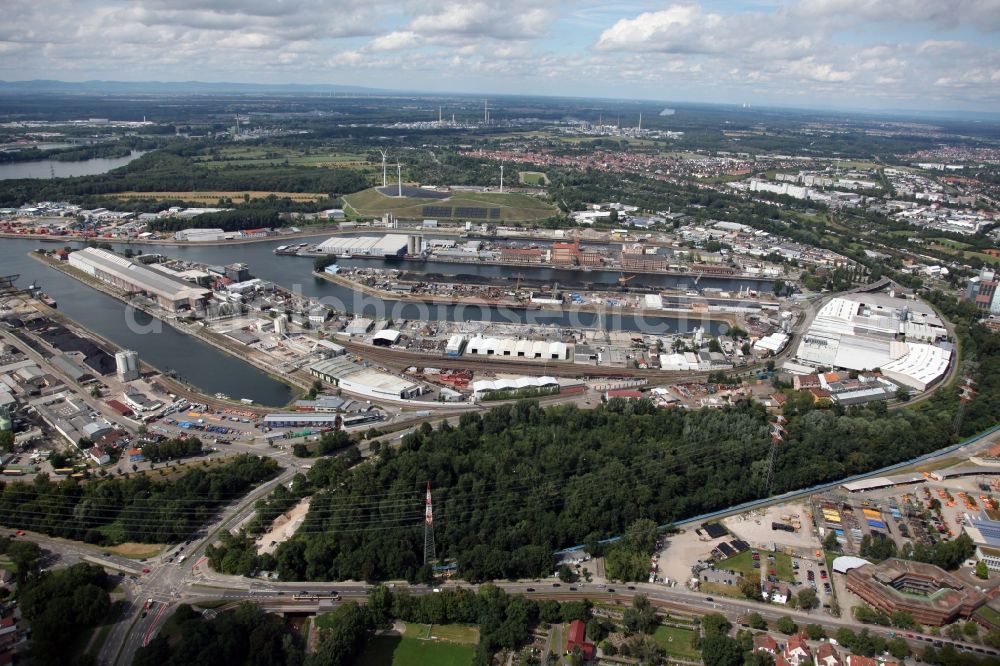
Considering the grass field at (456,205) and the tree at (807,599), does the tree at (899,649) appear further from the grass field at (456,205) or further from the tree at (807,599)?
the grass field at (456,205)

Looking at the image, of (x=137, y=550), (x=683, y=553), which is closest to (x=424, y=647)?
(x=683, y=553)

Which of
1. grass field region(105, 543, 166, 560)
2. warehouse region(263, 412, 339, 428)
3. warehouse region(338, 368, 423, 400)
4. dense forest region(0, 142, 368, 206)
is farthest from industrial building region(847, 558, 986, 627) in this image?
dense forest region(0, 142, 368, 206)

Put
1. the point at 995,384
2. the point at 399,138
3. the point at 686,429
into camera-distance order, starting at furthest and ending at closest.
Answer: the point at 399,138 → the point at 995,384 → the point at 686,429

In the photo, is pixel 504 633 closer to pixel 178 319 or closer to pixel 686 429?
pixel 686 429

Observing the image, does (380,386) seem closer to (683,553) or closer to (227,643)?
(227,643)

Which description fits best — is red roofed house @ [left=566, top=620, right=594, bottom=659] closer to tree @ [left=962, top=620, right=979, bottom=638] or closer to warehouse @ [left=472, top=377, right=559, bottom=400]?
tree @ [left=962, top=620, right=979, bottom=638]

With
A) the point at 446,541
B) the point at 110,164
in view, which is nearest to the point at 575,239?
the point at 446,541
